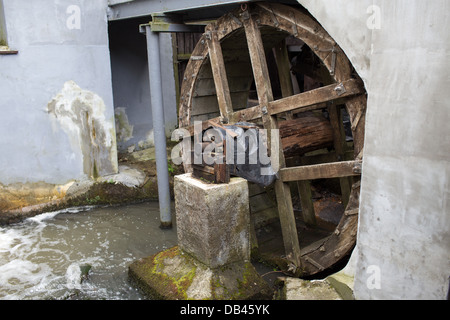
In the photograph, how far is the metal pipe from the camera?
4.94m

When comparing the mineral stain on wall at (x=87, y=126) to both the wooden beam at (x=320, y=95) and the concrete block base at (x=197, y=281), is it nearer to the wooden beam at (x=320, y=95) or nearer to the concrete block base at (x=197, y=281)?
the concrete block base at (x=197, y=281)

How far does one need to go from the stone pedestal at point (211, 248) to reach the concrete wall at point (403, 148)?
97 centimetres

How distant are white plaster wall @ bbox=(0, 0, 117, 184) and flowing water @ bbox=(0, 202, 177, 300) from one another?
2.52ft

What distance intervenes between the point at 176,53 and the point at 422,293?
636 cm

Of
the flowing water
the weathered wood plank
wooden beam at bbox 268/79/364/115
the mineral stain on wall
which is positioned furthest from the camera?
the mineral stain on wall

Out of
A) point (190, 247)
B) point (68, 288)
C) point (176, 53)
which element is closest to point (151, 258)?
point (190, 247)

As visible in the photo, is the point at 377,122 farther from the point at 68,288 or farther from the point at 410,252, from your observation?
the point at 68,288

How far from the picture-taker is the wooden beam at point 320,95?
320 cm

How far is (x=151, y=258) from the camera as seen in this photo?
12.7ft

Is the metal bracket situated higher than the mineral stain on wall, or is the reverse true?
the metal bracket

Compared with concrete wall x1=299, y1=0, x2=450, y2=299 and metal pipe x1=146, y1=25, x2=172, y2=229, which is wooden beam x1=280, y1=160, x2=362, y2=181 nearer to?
concrete wall x1=299, y1=0, x2=450, y2=299

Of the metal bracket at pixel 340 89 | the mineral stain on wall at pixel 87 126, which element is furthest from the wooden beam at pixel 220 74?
the mineral stain on wall at pixel 87 126

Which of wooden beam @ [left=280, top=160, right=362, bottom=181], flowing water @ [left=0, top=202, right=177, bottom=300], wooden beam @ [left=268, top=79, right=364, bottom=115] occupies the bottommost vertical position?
flowing water @ [left=0, top=202, right=177, bottom=300]

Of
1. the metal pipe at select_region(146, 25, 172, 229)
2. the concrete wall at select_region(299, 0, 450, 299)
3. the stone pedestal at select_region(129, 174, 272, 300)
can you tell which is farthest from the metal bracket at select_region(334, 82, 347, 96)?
the metal pipe at select_region(146, 25, 172, 229)
